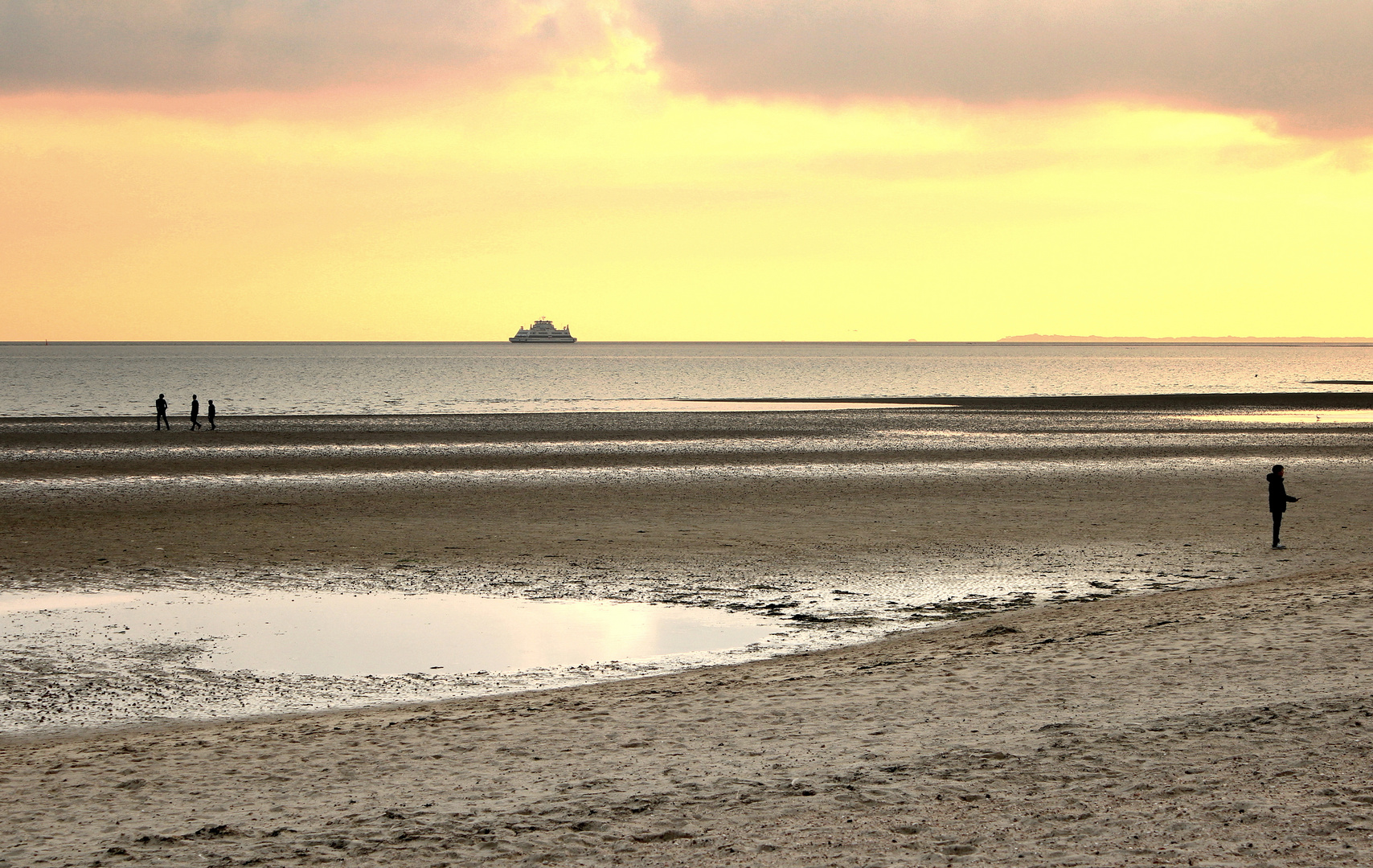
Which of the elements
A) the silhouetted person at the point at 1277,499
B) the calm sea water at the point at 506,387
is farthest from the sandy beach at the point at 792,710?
the calm sea water at the point at 506,387

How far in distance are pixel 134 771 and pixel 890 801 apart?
18.9 feet

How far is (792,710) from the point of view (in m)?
9.96

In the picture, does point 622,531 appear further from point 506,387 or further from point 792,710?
point 506,387

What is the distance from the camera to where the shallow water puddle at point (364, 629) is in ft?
43.1

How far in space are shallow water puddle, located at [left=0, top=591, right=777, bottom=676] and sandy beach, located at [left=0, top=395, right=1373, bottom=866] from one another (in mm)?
1008

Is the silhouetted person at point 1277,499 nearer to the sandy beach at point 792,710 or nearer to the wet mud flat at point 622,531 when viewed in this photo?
the wet mud flat at point 622,531

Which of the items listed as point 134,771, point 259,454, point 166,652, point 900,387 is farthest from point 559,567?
point 900,387

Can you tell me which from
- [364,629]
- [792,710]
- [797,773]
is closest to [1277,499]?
[792,710]

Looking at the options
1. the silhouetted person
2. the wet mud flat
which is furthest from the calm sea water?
the silhouetted person

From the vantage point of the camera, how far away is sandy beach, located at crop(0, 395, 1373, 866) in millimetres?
7082

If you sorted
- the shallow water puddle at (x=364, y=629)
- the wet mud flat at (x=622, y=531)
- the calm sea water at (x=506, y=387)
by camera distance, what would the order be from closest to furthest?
the wet mud flat at (x=622, y=531) → the shallow water puddle at (x=364, y=629) → the calm sea water at (x=506, y=387)

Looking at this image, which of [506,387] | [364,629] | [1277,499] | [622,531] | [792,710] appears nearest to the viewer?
[792,710]

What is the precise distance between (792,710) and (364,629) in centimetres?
687

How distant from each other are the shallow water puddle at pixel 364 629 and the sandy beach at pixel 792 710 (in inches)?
39.7
